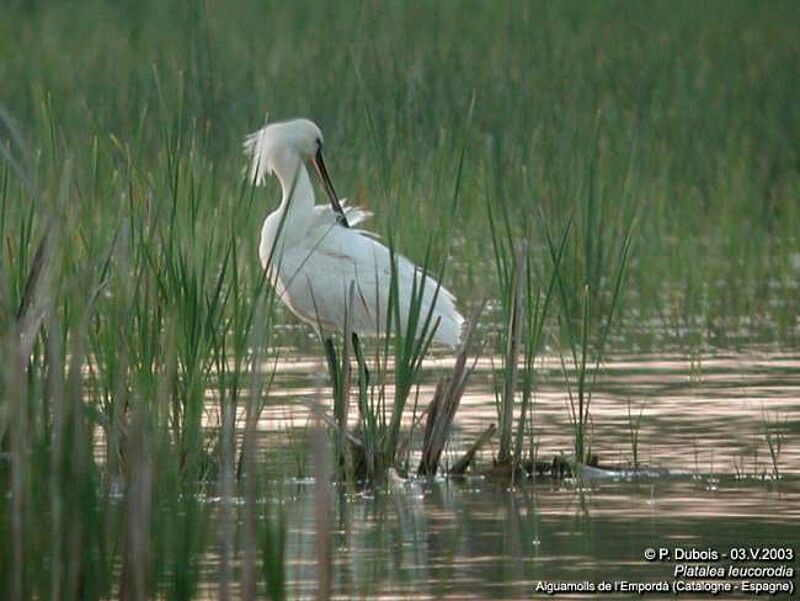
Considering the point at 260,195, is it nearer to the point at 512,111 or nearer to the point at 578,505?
the point at 512,111

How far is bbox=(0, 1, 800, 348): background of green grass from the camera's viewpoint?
1095 centimetres

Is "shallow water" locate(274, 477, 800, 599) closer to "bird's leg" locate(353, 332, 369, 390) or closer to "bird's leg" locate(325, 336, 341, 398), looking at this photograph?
"bird's leg" locate(353, 332, 369, 390)

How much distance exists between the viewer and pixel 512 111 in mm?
13727

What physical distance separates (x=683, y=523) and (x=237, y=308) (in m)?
1.52

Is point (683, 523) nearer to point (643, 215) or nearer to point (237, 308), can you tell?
point (237, 308)

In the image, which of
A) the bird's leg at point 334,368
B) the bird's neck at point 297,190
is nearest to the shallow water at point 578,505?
the bird's leg at point 334,368

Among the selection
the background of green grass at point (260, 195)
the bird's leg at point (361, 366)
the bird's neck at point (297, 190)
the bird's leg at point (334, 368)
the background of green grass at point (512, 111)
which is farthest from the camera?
the background of green grass at point (512, 111)

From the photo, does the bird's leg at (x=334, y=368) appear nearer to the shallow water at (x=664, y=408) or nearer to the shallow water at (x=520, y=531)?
the shallow water at (x=664, y=408)

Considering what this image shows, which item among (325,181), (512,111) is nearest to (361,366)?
(325,181)

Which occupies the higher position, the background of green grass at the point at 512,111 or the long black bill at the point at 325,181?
the background of green grass at the point at 512,111

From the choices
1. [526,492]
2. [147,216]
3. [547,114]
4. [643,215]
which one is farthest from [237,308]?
[547,114]

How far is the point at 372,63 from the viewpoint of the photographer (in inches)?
586

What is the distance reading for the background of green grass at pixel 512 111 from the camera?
10.9 m

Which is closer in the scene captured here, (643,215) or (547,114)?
(643,215)
